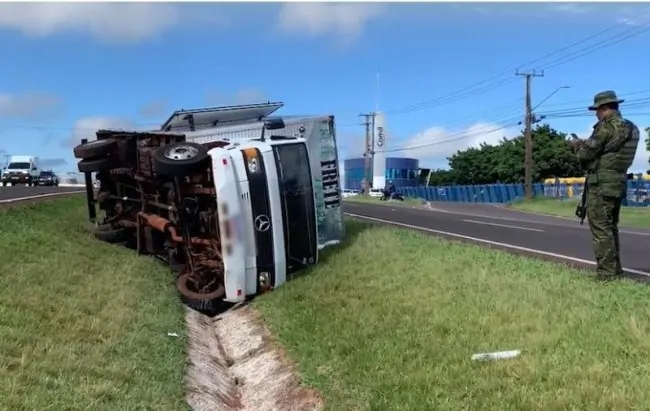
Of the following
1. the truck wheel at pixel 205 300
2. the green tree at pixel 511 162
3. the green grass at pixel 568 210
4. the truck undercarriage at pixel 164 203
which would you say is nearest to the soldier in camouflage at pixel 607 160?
the truck undercarriage at pixel 164 203

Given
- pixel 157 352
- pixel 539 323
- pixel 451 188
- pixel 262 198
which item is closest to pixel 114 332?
pixel 157 352

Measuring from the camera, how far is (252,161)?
9.27 m

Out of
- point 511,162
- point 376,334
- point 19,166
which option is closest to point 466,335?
point 376,334

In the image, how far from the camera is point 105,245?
12398 mm

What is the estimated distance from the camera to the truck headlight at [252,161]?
9242 mm

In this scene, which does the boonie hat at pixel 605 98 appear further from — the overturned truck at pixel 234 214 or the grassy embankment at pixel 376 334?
the overturned truck at pixel 234 214

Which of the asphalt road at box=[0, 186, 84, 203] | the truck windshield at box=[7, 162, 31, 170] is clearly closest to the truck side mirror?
the asphalt road at box=[0, 186, 84, 203]

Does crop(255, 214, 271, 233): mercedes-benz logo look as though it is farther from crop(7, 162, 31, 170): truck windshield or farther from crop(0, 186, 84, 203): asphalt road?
crop(7, 162, 31, 170): truck windshield

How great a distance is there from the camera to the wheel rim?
962 cm

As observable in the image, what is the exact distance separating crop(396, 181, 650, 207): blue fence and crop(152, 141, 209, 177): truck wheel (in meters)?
32.5

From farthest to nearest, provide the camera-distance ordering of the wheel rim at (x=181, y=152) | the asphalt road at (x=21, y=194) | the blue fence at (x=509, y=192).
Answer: the blue fence at (x=509, y=192) < the asphalt road at (x=21, y=194) < the wheel rim at (x=181, y=152)

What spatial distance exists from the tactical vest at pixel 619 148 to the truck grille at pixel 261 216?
4063 mm

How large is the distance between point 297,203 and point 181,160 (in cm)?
165

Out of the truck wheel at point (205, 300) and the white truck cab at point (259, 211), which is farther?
the truck wheel at point (205, 300)
